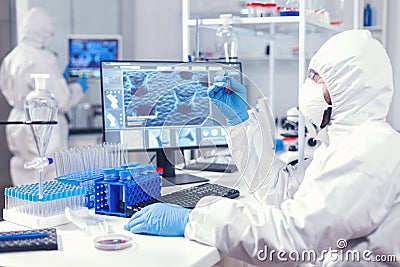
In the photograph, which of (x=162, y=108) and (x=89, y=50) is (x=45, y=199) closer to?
(x=162, y=108)

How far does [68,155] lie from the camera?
5.02ft

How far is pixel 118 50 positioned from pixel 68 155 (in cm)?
291

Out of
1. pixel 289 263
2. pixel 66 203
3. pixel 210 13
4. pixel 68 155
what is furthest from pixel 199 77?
pixel 210 13

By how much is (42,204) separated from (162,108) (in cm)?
60

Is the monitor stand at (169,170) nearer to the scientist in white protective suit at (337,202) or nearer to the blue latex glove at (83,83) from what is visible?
the scientist in white protective suit at (337,202)

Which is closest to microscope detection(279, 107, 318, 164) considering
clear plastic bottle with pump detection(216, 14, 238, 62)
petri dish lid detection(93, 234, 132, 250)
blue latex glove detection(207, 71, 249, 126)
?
clear plastic bottle with pump detection(216, 14, 238, 62)

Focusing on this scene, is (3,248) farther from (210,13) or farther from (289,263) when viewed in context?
(210,13)

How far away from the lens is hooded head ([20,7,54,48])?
3680 mm

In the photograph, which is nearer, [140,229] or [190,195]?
[140,229]

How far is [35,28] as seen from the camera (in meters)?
3.69

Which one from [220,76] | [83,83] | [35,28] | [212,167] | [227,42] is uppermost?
[35,28]

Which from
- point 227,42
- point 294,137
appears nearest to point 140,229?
point 227,42

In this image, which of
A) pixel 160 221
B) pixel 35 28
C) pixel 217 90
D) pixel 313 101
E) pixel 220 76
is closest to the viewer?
pixel 160 221

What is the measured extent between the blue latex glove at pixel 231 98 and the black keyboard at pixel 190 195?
0.21 metres
